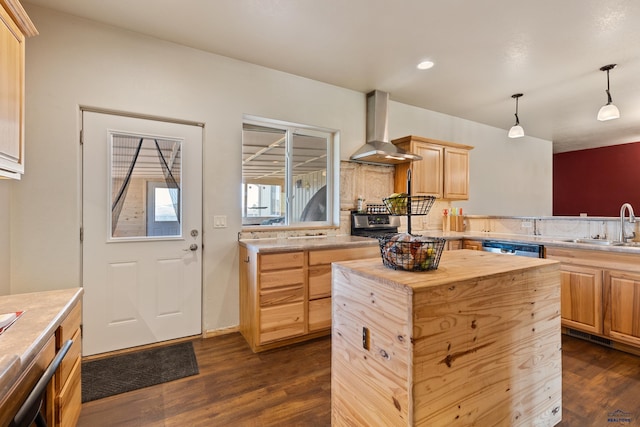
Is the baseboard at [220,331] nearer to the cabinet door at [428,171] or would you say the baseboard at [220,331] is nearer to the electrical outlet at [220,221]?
the electrical outlet at [220,221]

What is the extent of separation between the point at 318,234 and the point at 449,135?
288cm

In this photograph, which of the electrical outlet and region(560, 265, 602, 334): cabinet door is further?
the electrical outlet

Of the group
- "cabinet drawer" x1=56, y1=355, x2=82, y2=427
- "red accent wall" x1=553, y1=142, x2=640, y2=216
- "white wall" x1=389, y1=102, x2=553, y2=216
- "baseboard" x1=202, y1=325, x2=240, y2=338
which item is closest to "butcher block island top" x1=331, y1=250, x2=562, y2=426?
"cabinet drawer" x1=56, y1=355, x2=82, y2=427

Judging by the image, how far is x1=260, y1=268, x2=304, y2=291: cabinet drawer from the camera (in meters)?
2.49

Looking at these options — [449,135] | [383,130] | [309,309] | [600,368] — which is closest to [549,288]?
[600,368]

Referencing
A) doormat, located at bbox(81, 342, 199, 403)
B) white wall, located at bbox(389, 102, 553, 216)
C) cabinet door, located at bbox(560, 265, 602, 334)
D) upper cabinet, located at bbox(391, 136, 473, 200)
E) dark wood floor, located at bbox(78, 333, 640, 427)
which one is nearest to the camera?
dark wood floor, located at bbox(78, 333, 640, 427)

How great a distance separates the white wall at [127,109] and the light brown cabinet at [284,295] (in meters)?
0.35

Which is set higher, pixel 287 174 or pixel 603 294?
pixel 287 174

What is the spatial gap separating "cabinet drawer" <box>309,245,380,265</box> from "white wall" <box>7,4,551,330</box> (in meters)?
0.84

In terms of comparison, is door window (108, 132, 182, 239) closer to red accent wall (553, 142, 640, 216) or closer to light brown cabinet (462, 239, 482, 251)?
light brown cabinet (462, 239, 482, 251)

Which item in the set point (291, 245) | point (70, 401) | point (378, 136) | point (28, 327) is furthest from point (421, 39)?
point (70, 401)

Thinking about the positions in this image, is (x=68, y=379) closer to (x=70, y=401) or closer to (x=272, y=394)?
(x=70, y=401)

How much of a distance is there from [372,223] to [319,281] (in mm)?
1284

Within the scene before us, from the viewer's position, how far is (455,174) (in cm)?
423
